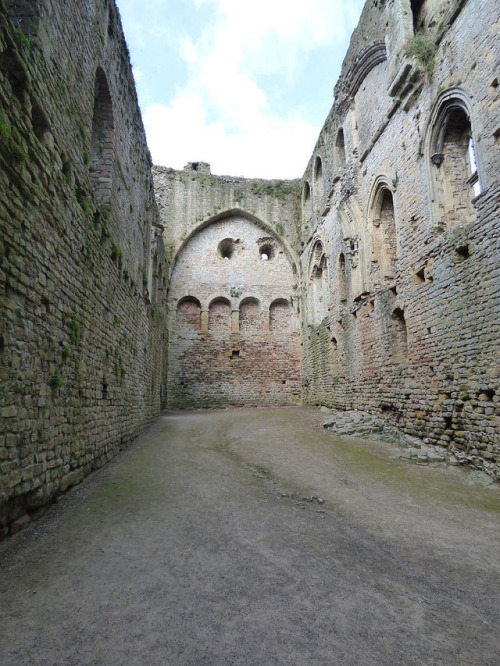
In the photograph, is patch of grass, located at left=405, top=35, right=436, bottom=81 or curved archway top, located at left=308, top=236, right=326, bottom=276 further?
curved archway top, located at left=308, top=236, right=326, bottom=276

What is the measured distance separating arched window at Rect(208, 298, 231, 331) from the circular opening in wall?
2360 millimetres

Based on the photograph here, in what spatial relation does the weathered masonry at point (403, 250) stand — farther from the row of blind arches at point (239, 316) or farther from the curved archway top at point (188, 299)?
the row of blind arches at point (239, 316)

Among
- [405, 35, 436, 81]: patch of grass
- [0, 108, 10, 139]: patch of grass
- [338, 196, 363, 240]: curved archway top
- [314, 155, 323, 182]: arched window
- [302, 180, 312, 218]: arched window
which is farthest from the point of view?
[302, 180, 312, 218]: arched window

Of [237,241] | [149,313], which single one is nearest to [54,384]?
[149,313]

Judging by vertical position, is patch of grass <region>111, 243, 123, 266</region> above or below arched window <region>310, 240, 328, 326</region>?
below

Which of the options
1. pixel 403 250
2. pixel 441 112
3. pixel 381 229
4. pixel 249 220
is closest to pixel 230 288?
pixel 249 220

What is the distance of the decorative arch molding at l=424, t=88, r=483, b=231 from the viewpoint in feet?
26.2

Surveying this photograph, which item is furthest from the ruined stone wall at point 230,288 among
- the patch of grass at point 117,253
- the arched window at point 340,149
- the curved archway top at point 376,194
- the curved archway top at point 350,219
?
the patch of grass at point 117,253

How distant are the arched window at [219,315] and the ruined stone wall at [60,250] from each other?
1117 centimetres

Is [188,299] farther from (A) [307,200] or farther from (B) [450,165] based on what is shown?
(B) [450,165]

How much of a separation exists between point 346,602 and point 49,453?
3.15 metres

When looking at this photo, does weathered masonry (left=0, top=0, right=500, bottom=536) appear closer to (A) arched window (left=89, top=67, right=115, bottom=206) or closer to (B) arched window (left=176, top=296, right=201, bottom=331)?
(A) arched window (left=89, top=67, right=115, bottom=206)

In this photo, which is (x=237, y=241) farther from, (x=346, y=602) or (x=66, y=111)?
(x=346, y=602)

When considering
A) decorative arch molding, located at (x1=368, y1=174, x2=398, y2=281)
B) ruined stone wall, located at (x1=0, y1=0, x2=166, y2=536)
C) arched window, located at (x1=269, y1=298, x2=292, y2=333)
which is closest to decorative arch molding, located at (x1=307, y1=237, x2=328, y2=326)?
arched window, located at (x1=269, y1=298, x2=292, y2=333)
